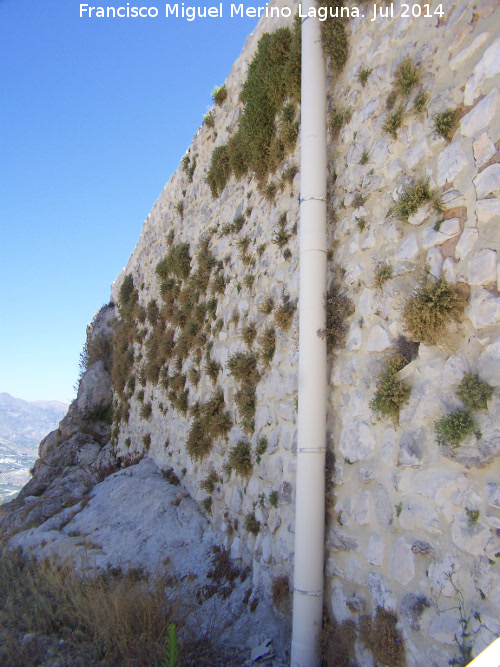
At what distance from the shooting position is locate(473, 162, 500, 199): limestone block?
3.12 m

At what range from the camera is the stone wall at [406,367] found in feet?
9.65

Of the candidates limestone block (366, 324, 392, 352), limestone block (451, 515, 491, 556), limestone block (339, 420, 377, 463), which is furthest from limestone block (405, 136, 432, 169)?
limestone block (451, 515, 491, 556)

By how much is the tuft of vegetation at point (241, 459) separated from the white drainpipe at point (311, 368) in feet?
4.68

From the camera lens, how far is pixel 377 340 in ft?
12.8

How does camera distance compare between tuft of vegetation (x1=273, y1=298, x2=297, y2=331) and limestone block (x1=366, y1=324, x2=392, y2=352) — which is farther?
tuft of vegetation (x1=273, y1=298, x2=297, y2=331)

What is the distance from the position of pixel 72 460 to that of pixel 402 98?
11.5 meters

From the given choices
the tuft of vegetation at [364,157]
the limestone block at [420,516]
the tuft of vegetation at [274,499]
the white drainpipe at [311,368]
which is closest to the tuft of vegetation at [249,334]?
the white drainpipe at [311,368]

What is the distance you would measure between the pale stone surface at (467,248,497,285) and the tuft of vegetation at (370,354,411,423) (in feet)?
2.68

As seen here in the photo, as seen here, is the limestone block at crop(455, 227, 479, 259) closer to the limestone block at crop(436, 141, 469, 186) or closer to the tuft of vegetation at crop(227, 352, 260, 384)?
the limestone block at crop(436, 141, 469, 186)

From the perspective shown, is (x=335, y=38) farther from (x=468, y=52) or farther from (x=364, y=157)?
(x=468, y=52)

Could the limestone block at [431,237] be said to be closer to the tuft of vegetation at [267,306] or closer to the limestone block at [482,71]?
the limestone block at [482,71]

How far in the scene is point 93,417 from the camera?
44.0ft

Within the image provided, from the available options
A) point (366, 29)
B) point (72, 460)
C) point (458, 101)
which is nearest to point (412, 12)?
point (366, 29)

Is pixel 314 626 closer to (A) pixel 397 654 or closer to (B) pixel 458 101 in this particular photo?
(A) pixel 397 654
